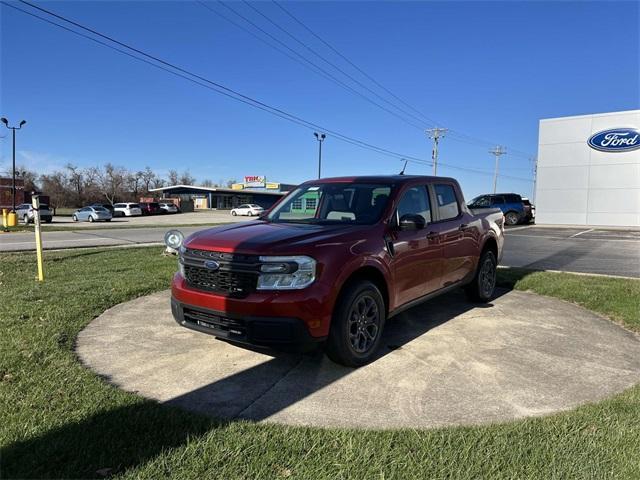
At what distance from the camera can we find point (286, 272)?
3.68 m

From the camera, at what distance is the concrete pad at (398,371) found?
3.39 meters

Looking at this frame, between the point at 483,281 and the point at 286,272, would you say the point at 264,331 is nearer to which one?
the point at 286,272

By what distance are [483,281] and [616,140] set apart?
25.4 metres

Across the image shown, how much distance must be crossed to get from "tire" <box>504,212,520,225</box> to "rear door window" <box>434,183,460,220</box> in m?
23.9

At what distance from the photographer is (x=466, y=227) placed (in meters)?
6.04

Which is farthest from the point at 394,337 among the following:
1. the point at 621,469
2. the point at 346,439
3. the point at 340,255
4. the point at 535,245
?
the point at 535,245

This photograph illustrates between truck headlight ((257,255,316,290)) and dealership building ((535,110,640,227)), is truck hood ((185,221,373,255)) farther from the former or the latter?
dealership building ((535,110,640,227))

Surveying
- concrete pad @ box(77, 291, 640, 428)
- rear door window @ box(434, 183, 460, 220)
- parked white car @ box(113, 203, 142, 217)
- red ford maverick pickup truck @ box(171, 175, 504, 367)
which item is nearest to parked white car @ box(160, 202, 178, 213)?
parked white car @ box(113, 203, 142, 217)

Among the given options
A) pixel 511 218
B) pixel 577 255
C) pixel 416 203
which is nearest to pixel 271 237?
pixel 416 203

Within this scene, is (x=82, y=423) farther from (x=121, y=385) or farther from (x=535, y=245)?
(x=535, y=245)

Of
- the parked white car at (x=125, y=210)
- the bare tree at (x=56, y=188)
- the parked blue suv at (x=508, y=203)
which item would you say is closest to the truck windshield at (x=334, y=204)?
the parked blue suv at (x=508, y=203)

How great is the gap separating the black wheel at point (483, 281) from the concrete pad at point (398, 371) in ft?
2.66

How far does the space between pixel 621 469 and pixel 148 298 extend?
606 centimetres

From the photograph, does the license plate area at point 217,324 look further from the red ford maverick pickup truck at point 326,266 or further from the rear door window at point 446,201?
the rear door window at point 446,201
